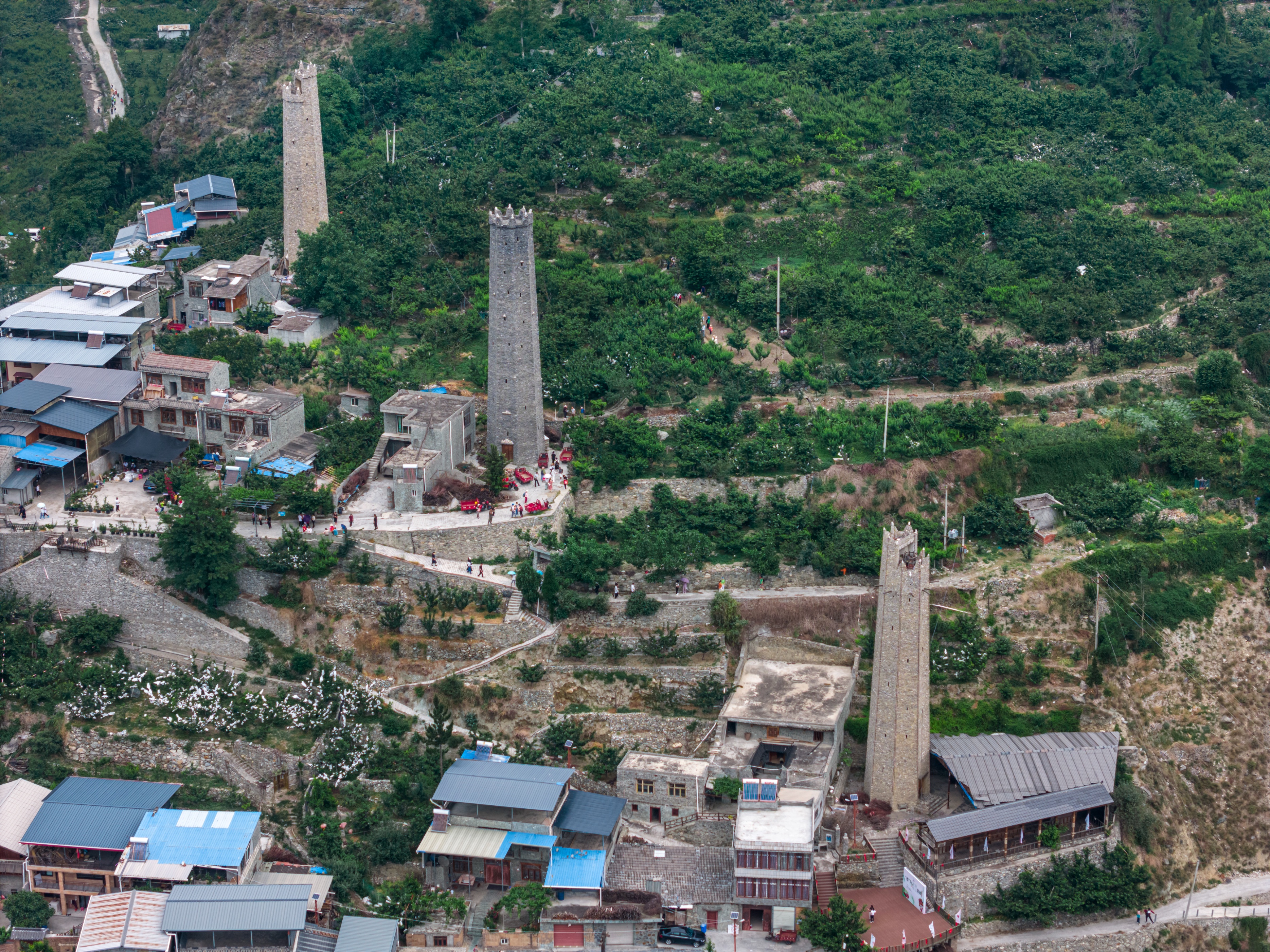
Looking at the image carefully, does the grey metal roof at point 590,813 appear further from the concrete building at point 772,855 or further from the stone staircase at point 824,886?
the stone staircase at point 824,886

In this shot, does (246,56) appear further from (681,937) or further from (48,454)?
(681,937)

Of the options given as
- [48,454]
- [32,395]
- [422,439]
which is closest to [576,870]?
[422,439]

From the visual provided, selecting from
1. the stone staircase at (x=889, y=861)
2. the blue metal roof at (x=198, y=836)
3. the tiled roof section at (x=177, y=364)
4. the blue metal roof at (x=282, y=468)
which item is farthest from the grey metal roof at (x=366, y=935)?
the tiled roof section at (x=177, y=364)

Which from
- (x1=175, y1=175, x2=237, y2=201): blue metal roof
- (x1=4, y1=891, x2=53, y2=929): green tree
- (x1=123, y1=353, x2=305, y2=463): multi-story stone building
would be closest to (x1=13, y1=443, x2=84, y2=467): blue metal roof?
(x1=123, y1=353, x2=305, y2=463): multi-story stone building

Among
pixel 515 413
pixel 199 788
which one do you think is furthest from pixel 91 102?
pixel 199 788

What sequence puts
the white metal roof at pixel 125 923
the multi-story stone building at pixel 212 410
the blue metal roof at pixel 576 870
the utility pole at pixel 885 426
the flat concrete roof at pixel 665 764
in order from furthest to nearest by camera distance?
the utility pole at pixel 885 426 < the multi-story stone building at pixel 212 410 < the flat concrete roof at pixel 665 764 < the blue metal roof at pixel 576 870 < the white metal roof at pixel 125 923

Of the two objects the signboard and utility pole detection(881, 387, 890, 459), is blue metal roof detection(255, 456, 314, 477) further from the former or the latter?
the signboard
